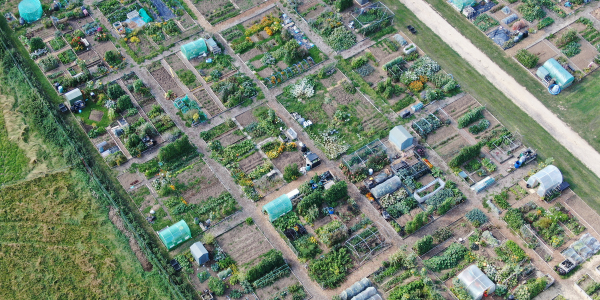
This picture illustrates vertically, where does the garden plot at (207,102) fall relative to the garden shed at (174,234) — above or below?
above

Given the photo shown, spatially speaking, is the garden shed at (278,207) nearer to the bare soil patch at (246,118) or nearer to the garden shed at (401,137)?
the bare soil patch at (246,118)

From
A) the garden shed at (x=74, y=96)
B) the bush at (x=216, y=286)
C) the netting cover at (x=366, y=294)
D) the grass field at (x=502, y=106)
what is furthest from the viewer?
the garden shed at (x=74, y=96)

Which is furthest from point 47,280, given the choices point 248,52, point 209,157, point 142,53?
point 248,52

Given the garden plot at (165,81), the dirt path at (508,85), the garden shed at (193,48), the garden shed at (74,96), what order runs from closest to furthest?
the dirt path at (508,85) < the garden shed at (74,96) < the garden plot at (165,81) < the garden shed at (193,48)

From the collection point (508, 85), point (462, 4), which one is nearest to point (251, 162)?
point (508, 85)

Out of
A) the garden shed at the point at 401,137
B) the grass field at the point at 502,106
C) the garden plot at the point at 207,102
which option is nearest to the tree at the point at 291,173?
the garden shed at the point at 401,137

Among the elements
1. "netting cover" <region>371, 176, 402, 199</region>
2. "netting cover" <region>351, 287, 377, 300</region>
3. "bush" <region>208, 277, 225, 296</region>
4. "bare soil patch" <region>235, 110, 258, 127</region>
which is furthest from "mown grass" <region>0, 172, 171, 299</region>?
"netting cover" <region>371, 176, 402, 199</region>

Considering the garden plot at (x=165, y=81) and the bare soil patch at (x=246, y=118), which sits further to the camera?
the garden plot at (x=165, y=81)
